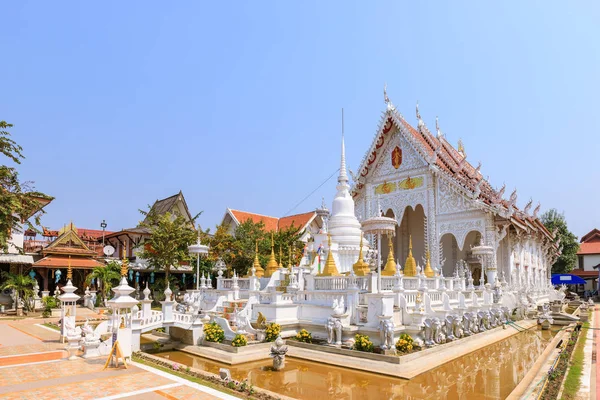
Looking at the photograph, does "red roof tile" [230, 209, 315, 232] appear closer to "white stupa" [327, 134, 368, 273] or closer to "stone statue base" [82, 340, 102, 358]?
"white stupa" [327, 134, 368, 273]

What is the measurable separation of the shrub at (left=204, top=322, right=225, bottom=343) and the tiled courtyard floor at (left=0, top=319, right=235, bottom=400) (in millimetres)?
3039

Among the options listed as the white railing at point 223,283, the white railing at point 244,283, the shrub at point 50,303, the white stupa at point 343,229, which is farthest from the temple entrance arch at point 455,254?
the shrub at point 50,303

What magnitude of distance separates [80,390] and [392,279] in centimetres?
924

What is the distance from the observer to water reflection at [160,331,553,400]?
9469 millimetres

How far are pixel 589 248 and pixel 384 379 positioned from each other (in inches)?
2210

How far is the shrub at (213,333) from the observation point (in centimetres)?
1342

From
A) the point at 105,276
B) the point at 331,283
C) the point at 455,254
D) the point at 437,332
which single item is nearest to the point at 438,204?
the point at 455,254

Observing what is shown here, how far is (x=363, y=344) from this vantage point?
11953 millimetres

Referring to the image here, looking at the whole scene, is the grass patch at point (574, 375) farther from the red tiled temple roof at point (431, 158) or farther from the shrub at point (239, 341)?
the red tiled temple roof at point (431, 158)

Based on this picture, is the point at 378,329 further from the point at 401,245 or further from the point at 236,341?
the point at 401,245

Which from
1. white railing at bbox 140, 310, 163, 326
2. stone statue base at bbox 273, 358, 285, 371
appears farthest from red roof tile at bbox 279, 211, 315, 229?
stone statue base at bbox 273, 358, 285, 371

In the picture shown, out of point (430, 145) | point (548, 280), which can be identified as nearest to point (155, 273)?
point (430, 145)

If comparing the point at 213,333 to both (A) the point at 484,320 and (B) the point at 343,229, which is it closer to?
(B) the point at 343,229

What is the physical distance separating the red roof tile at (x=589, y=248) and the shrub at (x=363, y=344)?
52191 mm
